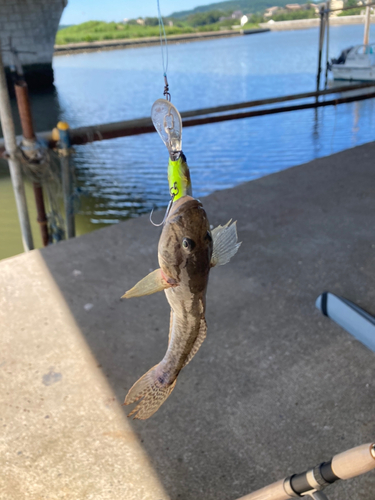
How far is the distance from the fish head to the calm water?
4166 mm

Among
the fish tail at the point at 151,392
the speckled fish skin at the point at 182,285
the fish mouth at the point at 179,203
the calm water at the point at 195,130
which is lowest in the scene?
the calm water at the point at 195,130

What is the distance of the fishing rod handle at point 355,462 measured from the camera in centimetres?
107

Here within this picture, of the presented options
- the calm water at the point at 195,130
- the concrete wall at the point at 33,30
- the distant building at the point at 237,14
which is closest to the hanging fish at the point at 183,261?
the distant building at the point at 237,14

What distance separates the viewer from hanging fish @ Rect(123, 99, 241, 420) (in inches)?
33.9

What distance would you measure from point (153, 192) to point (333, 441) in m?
6.36

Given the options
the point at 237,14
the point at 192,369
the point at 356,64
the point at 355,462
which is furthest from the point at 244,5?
the point at 356,64

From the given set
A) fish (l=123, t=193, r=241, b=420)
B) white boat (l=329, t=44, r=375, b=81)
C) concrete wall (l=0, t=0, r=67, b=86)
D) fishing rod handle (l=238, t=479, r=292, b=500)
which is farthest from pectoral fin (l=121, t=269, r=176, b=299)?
white boat (l=329, t=44, r=375, b=81)

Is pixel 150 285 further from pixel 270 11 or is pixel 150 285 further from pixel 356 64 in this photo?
pixel 356 64

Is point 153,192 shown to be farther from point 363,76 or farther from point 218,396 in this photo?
point 363,76

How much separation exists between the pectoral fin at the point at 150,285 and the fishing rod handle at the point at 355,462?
0.63 m

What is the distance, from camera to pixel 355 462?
3.59ft

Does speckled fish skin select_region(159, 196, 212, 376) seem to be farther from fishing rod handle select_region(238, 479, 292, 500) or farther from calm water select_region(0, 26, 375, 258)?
calm water select_region(0, 26, 375, 258)

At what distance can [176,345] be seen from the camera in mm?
1087

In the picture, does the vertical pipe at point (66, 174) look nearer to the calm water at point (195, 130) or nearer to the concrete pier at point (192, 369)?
the calm water at point (195, 130)
